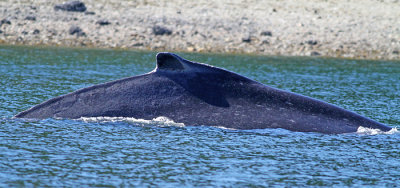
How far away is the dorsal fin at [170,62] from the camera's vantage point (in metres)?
12.5

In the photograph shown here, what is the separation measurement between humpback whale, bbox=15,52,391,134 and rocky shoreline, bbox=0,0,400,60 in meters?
33.3

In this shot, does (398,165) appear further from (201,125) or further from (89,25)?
(89,25)

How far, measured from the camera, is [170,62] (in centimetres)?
1272

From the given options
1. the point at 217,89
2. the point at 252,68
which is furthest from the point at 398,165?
the point at 252,68

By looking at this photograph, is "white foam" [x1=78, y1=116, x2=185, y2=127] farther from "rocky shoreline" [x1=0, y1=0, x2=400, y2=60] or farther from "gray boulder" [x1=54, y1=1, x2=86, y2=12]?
"gray boulder" [x1=54, y1=1, x2=86, y2=12]

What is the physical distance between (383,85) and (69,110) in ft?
58.0

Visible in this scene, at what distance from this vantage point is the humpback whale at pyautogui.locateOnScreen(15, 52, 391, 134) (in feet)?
42.3

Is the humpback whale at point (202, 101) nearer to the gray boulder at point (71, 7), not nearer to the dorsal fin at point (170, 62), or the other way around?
the dorsal fin at point (170, 62)

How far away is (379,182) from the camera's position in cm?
1062

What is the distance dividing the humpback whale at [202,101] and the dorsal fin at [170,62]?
0.7 inches

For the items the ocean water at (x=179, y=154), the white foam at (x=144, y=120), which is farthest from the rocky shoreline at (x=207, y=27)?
the white foam at (x=144, y=120)

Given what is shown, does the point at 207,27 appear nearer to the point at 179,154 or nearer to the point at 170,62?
the point at 170,62

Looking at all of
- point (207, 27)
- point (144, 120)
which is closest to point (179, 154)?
point (144, 120)

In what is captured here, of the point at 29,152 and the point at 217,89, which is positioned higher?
the point at 217,89
